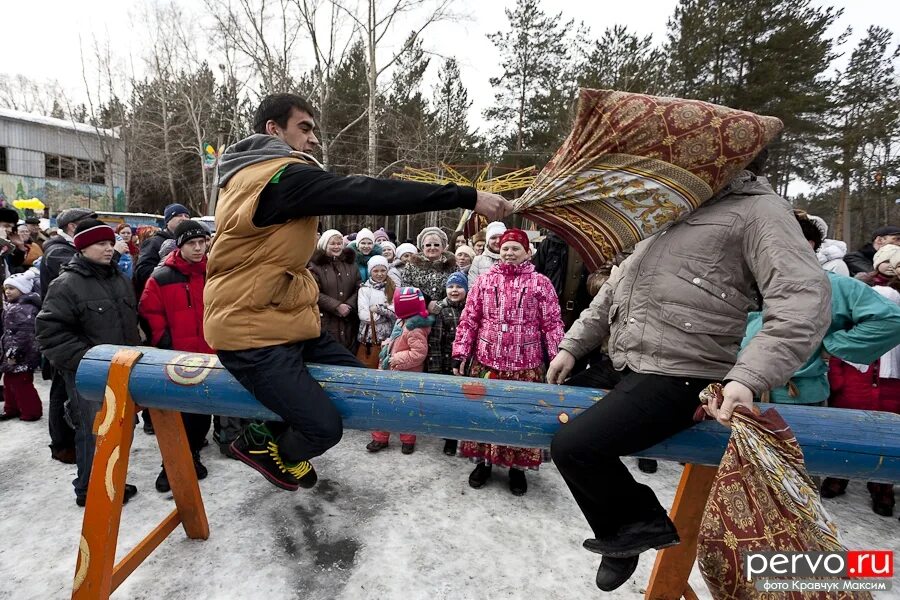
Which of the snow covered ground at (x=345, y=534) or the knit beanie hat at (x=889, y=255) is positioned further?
the knit beanie hat at (x=889, y=255)

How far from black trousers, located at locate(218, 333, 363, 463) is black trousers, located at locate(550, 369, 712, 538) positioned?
3.23 feet

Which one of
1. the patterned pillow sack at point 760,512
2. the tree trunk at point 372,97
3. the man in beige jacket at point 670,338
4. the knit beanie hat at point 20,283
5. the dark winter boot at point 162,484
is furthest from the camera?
the tree trunk at point 372,97

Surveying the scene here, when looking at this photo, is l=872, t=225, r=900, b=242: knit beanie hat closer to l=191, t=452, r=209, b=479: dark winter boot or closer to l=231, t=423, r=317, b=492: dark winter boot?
l=231, t=423, r=317, b=492: dark winter boot

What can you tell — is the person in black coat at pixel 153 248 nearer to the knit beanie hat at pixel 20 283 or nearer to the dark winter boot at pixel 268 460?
the knit beanie hat at pixel 20 283

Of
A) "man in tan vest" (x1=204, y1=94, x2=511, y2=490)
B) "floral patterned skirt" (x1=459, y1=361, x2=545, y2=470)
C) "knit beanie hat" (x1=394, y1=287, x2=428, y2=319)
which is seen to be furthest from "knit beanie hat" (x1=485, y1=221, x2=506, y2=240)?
"man in tan vest" (x1=204, y1=94, x2=511, y2=490)

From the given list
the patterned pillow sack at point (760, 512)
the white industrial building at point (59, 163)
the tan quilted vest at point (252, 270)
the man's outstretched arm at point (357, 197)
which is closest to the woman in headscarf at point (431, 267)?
the tan quilted vest at point (252, 270)

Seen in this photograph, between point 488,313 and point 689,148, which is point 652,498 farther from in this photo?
point 488,313

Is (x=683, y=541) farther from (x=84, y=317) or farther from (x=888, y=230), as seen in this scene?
(x=888, y=230)

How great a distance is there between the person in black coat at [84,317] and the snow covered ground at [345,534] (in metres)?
0.52

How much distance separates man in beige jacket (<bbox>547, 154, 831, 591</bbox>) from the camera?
162 cm

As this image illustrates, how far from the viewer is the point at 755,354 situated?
1.46 m

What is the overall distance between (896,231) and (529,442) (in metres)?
5.40

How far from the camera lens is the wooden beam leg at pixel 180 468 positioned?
8.83 ft

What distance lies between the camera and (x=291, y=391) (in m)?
2.04
